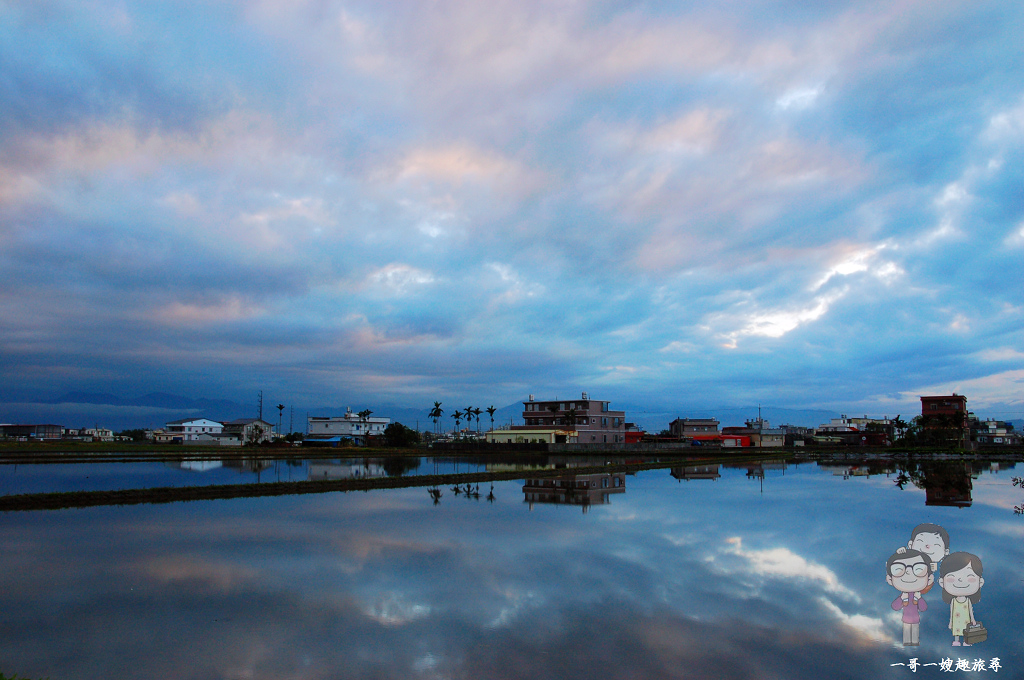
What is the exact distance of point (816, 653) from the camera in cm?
920

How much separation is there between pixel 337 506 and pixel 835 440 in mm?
121837

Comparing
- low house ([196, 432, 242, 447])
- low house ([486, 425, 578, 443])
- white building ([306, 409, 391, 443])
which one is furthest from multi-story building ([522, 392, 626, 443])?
low house ([196, 432, 242, 447])

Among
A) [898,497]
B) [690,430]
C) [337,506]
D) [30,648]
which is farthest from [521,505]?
[690,430]

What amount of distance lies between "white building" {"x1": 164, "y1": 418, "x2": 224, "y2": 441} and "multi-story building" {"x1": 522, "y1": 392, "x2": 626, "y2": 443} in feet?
241

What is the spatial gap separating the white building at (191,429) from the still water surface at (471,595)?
109 metres

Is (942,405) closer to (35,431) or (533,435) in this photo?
(533,435)

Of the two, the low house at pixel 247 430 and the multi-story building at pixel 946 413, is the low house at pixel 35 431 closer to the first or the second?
the low house at pixel 247 430

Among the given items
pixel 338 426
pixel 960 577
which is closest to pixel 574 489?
pixel 960 577

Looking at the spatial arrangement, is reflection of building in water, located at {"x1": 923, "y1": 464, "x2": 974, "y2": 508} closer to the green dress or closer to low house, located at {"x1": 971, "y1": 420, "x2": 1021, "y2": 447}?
the green dress

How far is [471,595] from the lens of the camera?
11.8 metres

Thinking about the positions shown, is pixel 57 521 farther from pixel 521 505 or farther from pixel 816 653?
pixel 816 653

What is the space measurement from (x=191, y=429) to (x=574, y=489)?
11301cm

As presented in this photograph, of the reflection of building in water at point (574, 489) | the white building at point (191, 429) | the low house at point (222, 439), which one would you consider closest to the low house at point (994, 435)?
the reflection of building in water at point (574, 489)

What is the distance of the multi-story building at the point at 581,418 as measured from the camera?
86000 mm
